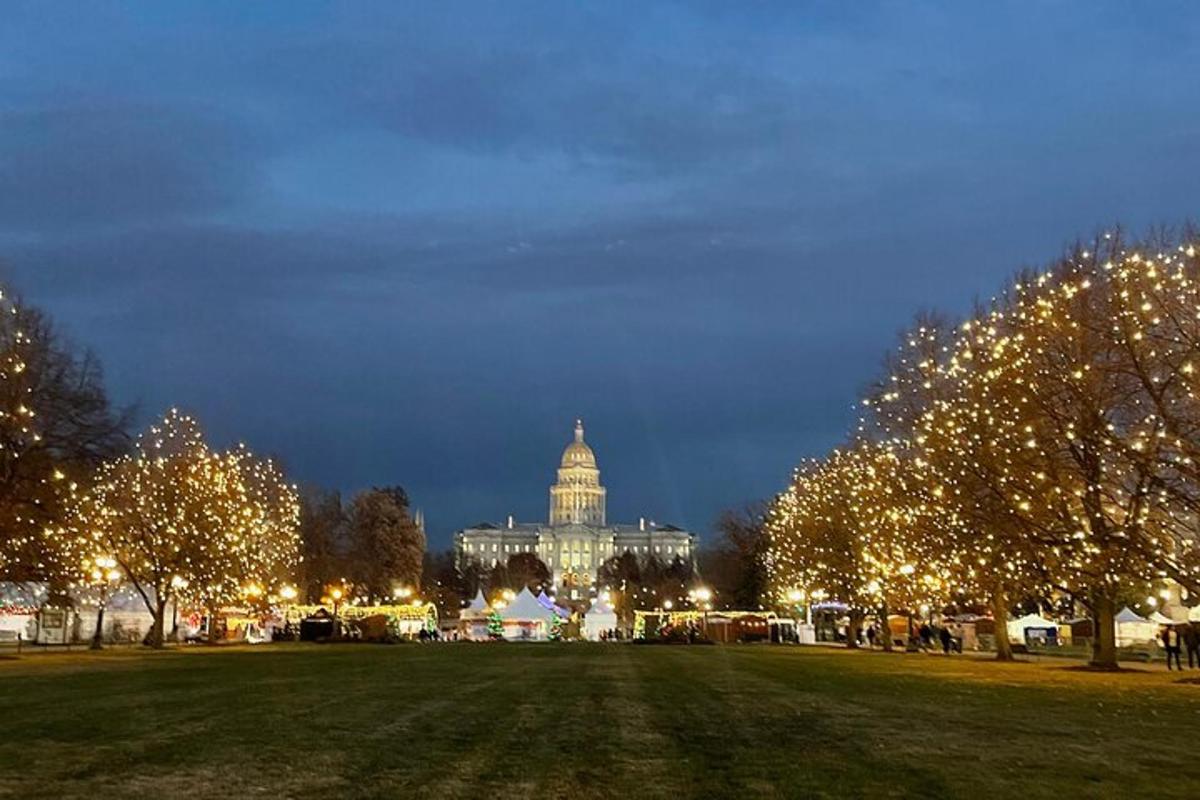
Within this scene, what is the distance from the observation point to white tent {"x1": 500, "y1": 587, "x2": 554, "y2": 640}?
333ft

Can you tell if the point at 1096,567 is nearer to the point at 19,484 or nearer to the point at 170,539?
the point at 19,484

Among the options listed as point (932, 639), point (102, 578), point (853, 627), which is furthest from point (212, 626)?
point (932, 639)

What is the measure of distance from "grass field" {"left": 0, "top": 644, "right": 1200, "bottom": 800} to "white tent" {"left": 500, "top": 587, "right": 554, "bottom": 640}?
6665 centimetres

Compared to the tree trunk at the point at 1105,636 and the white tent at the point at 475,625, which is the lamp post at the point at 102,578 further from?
the tree trunk at the point at 1105,636

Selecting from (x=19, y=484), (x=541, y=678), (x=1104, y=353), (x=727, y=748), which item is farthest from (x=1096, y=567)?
(x=19, y=484)

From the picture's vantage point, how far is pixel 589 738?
61.3 feet

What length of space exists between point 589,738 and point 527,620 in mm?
83442

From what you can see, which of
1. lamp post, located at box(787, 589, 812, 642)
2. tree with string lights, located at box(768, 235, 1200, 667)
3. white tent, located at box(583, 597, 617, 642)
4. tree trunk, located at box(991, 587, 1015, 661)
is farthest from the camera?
white tent, located at box(583, 597, 617, 642)

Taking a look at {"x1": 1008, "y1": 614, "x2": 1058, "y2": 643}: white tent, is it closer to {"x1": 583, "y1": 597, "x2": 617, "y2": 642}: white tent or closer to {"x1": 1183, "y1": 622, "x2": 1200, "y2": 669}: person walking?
{"x1": 1183, "y1": 622, "x2": 1200, "y2": 669}: person walking

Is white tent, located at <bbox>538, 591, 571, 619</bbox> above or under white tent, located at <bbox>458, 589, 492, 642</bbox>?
above

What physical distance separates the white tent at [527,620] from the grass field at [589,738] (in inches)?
2624

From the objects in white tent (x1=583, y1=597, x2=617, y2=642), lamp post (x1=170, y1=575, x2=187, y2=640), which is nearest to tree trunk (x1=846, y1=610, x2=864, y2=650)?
lamp post (x1=170, y1=575, x2=187, y2=640)

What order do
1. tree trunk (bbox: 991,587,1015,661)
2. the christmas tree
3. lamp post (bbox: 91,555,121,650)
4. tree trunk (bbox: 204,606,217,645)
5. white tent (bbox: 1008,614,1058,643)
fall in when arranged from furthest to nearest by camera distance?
the christmas tree → white tent (bbox: 1008,614,1058,643) → tree trunk (bbox: 204,606,217,645) → lamp post (bbox: 91,555,121,650) → tree trunk (bbox: 991,587,1015,661)

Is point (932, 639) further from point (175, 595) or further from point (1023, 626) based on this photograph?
point (175, 595)
